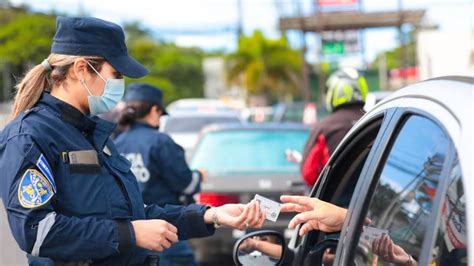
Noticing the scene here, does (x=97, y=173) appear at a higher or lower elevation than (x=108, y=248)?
higher

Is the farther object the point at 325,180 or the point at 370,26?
the point at 370,26

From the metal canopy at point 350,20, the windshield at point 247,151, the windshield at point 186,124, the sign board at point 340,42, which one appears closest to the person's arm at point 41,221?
the windshield at point 247,151

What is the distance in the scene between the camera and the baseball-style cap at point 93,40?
10.7ft

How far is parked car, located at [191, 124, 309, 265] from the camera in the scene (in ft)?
26.3

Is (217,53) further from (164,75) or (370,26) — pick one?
(370,26)

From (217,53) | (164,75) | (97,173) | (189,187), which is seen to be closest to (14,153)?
(97,173)

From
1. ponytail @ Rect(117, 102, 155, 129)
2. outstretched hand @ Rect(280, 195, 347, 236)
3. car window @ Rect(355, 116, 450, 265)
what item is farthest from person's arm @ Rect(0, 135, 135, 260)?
ponytail @ Rect(117, 102, 155, 129)

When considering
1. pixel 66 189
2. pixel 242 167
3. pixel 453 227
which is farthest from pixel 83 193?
pixel 242 167

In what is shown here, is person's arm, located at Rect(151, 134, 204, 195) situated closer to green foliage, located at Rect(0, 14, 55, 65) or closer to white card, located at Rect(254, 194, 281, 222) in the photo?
white card, located at Rect(254, 194, 281, 222)

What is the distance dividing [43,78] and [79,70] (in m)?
0.15

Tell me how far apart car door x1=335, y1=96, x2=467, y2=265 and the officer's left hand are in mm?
477

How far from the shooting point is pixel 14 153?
9.79 ft

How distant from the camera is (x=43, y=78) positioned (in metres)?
3.32

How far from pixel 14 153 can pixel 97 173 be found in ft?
1.01
